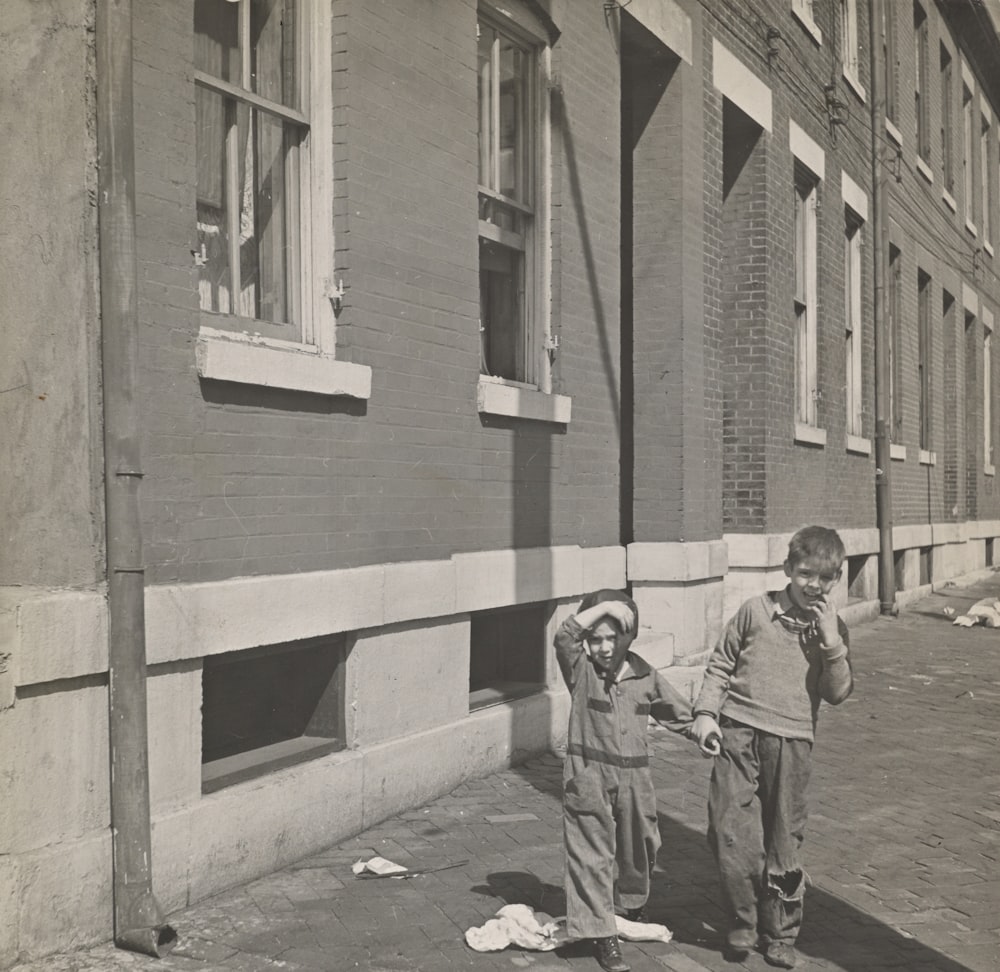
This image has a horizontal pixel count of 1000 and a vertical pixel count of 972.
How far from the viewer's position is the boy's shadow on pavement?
438 cm

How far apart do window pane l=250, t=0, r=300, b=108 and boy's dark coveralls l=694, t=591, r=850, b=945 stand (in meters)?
3.32

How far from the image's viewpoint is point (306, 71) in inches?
232

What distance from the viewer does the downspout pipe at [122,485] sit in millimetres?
4395

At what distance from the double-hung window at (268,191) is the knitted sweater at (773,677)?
2251 millimetres

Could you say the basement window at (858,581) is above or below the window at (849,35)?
below

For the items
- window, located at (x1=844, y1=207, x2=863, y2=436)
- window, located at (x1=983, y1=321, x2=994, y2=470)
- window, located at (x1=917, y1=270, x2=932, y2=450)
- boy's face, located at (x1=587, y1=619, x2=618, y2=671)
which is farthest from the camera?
window, located at (x1=983, y1=321, x2=994, y2=470)

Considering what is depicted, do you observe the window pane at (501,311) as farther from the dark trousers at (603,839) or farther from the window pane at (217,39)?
the dark trousers at (603,839)

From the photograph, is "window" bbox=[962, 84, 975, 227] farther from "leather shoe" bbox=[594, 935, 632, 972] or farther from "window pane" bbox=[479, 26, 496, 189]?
"leather shoe" bbox=[594, 935, 632, 972]

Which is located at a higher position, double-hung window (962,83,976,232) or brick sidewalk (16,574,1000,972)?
double-hung window (962,83,976,232)

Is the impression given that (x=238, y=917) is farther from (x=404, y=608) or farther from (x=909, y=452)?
(x=909, y=452)

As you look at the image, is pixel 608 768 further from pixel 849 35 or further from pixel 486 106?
pixel 849 35

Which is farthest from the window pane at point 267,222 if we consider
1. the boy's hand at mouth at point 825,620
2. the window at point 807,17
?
the window at point 807,17

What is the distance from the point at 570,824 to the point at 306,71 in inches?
146

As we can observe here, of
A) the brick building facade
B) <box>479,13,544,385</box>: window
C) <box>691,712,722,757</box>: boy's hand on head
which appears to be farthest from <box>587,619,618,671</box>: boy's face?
<box>479,13,544,385</box>: window
